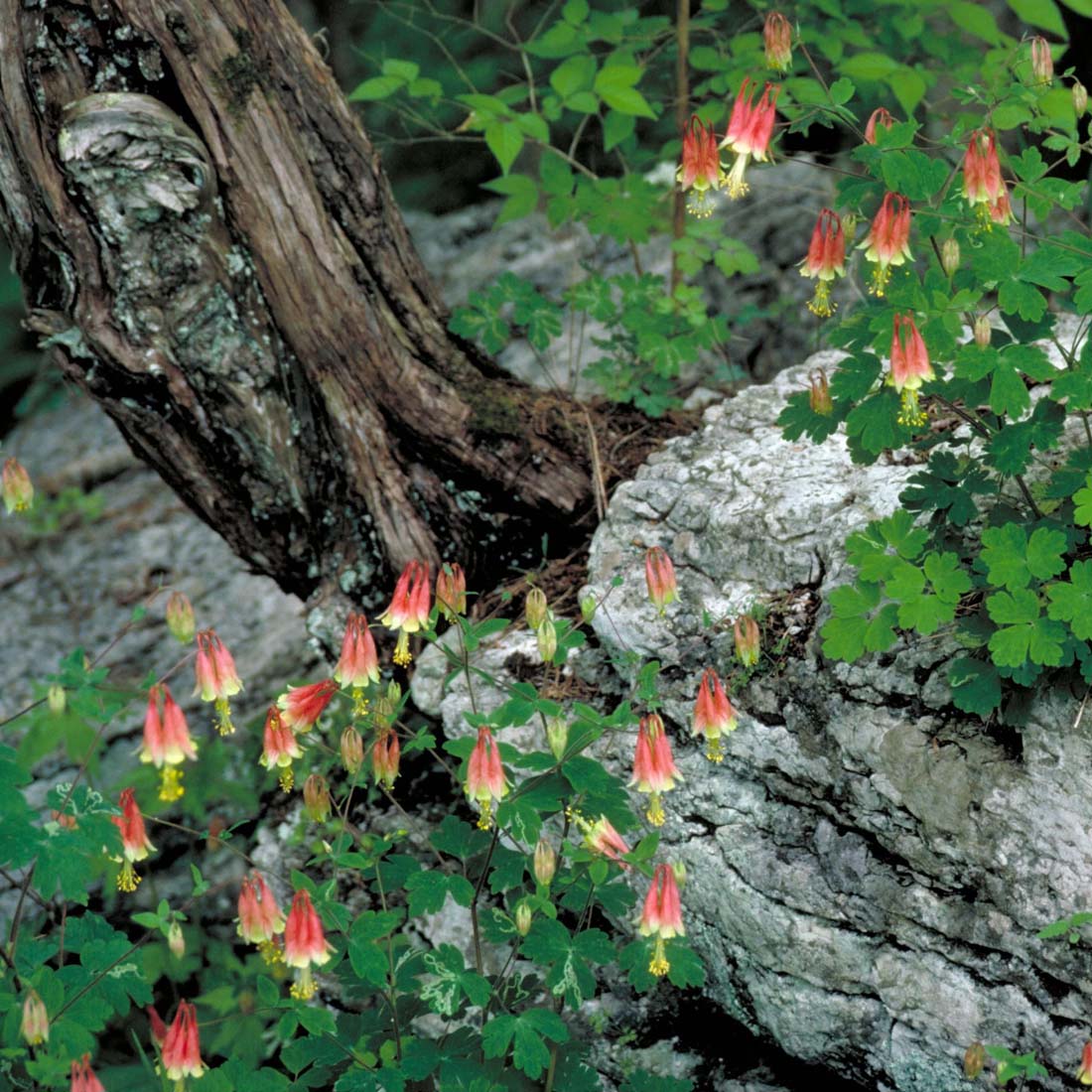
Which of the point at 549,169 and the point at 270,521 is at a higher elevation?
the point at 549,169

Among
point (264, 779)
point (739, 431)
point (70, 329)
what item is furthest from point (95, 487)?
point (739, 431)

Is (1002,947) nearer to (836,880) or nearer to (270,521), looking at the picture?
(836,880)

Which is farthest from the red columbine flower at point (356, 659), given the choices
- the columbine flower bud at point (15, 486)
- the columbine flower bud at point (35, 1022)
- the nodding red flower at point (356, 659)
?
the columbine flower bud at point (15, 486)

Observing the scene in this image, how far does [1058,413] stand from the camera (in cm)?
241

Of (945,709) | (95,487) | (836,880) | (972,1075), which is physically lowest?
(972,1075)

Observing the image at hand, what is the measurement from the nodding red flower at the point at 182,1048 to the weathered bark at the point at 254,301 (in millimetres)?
1577

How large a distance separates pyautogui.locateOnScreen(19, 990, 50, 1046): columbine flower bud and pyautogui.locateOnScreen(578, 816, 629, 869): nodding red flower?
104 cm

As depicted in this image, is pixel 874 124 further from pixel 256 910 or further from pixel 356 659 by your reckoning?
pixel 256 910

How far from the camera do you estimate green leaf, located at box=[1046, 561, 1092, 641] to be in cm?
223

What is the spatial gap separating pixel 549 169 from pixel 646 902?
256 cm

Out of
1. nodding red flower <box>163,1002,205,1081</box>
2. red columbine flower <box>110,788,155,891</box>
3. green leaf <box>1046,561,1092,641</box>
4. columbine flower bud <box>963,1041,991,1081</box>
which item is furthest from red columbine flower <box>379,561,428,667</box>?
columbine flower bud <box>963,1041,991,1081</box>

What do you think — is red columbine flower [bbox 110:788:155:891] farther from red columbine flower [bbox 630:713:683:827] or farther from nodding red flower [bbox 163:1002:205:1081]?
red columbine flower [bbox 630:713:683:827]

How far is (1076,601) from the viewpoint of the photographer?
7.39 feet

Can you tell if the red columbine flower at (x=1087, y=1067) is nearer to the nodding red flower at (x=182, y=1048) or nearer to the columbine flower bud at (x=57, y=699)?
the nodding red flower at (x=182, y=1048)
